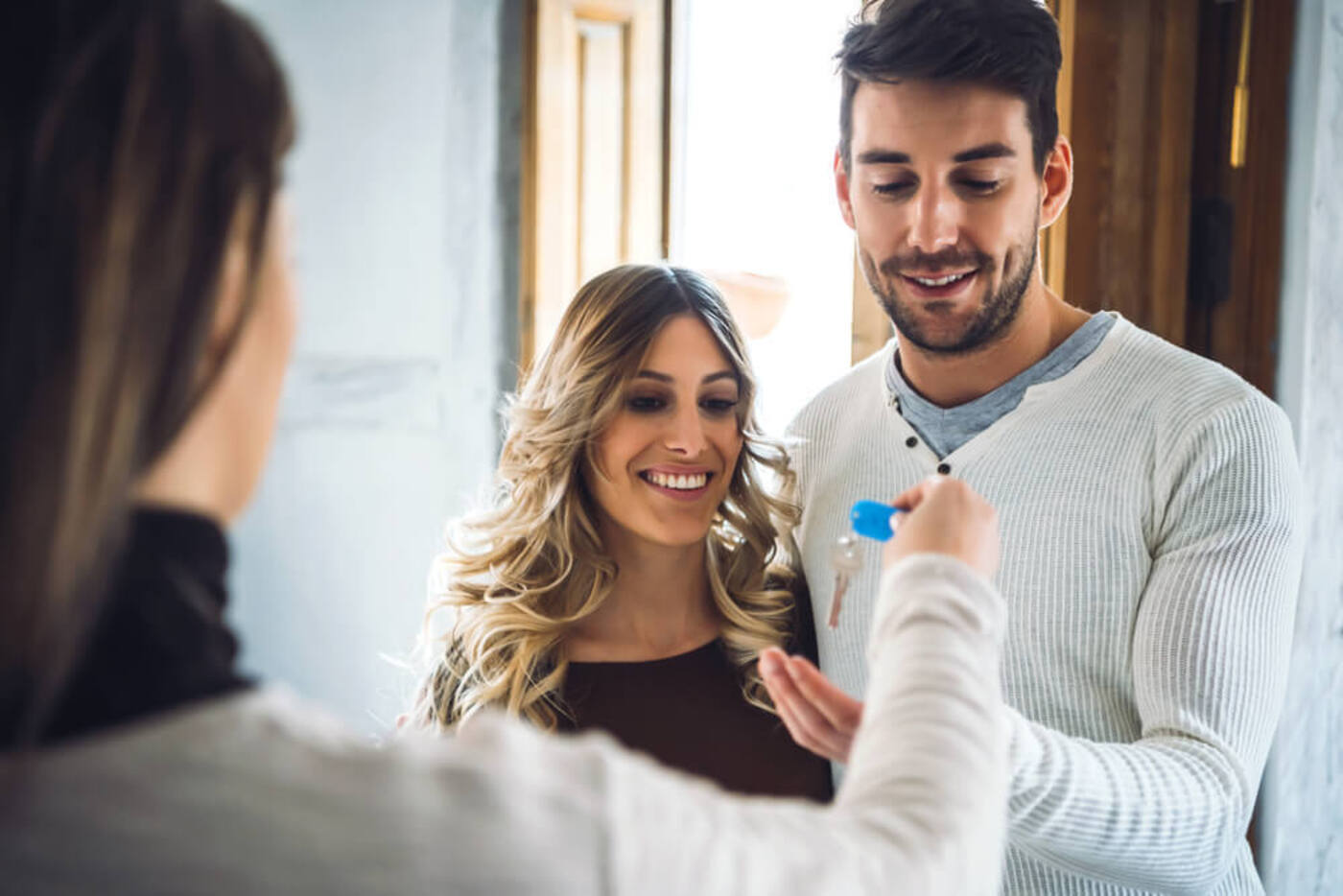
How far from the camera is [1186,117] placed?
1.58 metres

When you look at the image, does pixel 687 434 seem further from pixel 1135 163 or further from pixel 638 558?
pixel 1135 163

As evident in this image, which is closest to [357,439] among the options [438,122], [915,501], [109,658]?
[438,122]

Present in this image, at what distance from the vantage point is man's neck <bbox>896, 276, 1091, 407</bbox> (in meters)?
1.33

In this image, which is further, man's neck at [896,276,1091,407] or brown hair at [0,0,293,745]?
man's neck at [896,276,1091,407]

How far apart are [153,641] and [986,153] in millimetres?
1073

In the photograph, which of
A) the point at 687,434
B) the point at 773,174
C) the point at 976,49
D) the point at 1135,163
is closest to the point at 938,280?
the point at 976,49

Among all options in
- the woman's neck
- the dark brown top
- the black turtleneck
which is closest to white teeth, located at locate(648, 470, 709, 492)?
the woman's neck

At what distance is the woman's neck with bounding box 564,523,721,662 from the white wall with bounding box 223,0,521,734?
60 cm

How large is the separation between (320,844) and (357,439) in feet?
5.24

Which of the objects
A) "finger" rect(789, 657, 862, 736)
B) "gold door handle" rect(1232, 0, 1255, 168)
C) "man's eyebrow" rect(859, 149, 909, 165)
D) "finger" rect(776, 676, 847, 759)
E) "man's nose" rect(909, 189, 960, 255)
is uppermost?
"gold door handle" rect(1232, 0, 1255, 168)

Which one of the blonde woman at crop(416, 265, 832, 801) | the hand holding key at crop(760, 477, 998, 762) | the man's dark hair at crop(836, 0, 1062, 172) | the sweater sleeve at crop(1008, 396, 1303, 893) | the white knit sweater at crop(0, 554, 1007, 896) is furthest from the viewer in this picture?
the blonde woman at crop(416, 265, 832, 801)

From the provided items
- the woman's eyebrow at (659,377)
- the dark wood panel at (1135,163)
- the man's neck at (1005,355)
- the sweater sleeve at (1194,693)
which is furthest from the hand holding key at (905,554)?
the dark wood panel at (1135,163)

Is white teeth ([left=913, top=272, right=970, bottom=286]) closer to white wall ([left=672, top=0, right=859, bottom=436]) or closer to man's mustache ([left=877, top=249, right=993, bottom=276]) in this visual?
man's mustache ([left=877, top=249, right=993, bottom=276])

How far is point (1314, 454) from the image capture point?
1531 millimetres
